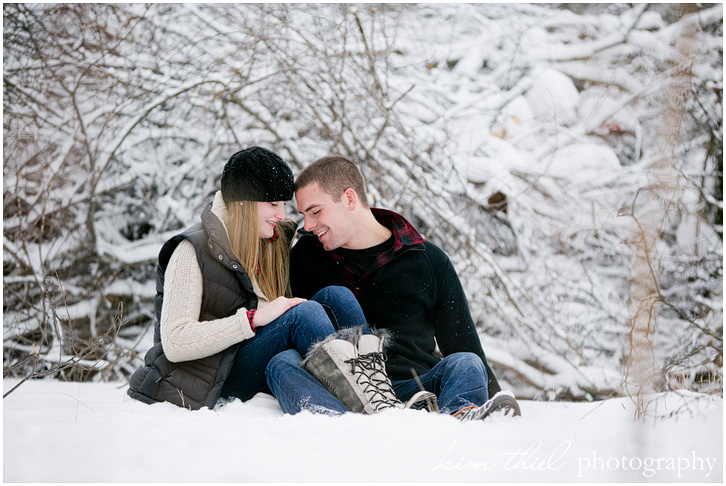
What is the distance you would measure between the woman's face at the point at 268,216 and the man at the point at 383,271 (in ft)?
0.71

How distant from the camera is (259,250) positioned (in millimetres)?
2025

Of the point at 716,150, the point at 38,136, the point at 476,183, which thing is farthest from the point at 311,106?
the point at 716,150

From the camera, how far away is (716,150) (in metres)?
4.08

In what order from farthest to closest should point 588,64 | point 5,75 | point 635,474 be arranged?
1. point 588,64
2. point 5,75
3. point 635,474

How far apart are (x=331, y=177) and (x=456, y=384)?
3.18ft

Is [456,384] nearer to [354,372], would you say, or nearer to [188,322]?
[354,372]

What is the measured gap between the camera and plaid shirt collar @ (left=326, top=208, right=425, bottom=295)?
222 cm

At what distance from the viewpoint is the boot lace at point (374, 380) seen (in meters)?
1.62

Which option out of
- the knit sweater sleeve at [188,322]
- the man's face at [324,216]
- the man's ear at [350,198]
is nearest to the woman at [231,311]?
the knit sweater sleeve at [188,322]

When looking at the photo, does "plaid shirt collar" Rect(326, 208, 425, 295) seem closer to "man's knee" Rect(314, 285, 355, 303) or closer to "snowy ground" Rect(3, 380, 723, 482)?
"man's knee" Rect(314, 285, 355, 303)

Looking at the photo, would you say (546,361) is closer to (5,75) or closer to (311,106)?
(311,106)

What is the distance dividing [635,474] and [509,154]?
11.3ft

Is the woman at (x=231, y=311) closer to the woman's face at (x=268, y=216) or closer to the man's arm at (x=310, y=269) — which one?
the woman's face at (x=268, y=216)

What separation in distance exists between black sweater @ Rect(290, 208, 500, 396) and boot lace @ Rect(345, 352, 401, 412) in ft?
1.24
